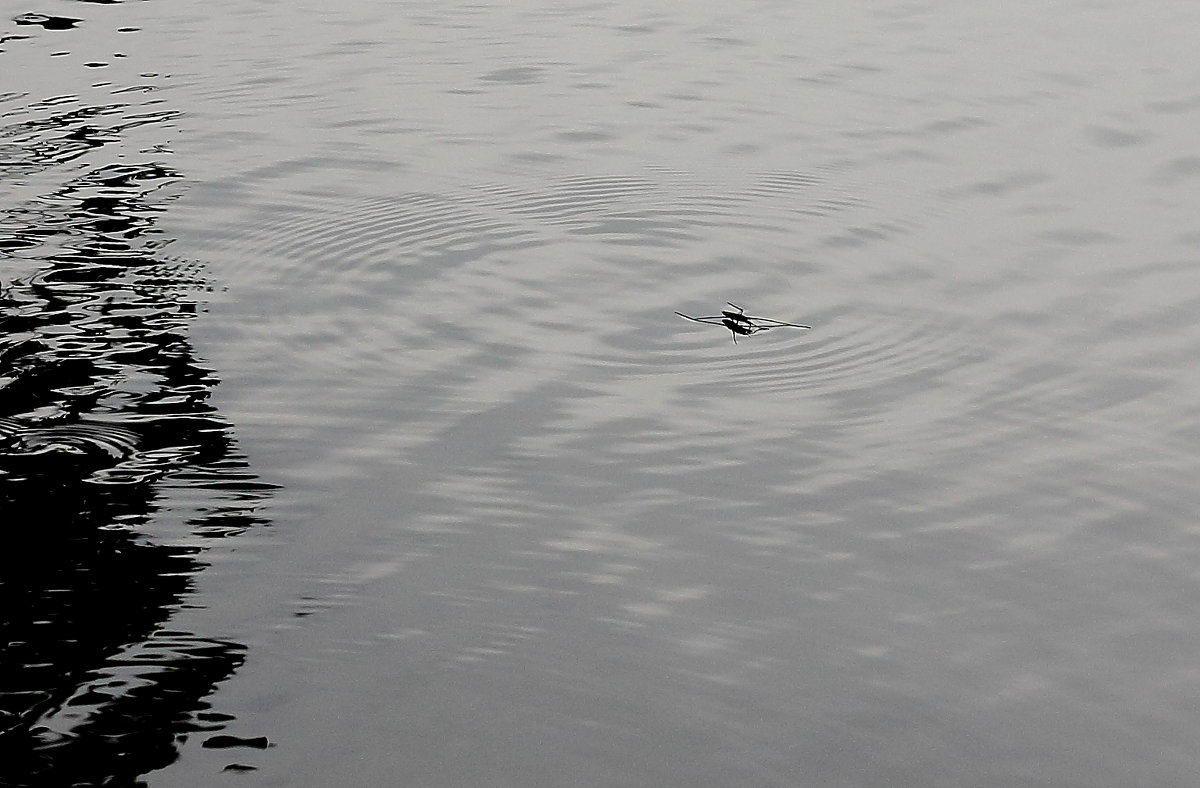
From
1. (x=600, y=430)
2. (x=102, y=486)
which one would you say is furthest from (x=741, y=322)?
(x=102, y=486)

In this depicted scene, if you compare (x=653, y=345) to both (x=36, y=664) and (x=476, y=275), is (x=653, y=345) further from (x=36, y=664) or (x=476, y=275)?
(x=36, y=664)

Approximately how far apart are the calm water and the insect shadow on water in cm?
11

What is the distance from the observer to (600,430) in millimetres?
8109

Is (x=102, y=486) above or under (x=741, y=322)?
under

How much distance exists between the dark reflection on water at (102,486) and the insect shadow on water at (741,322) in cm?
308

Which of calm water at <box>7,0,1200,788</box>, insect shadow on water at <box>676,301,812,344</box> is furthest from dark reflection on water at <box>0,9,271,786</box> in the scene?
insect shadow on water at <box>676,301,812,344</box>

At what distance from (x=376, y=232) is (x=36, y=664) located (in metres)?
5.20

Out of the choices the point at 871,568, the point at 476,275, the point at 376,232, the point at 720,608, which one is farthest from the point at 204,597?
the point at 376,232

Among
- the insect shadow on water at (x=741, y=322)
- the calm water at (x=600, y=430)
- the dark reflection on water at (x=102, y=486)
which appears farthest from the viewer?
the insect shadow on water at (x=741, y=322)

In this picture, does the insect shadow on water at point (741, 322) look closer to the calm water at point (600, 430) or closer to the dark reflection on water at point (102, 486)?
the calm water at point (600, 430)

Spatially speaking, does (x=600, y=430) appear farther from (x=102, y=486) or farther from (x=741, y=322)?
(x=102, y=486)

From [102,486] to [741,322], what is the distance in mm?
3926

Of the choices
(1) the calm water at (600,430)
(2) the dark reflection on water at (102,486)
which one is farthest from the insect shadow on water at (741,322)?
(2) the dark reflection on water at (102,486)

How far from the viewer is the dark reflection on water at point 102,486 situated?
573 centimetres
